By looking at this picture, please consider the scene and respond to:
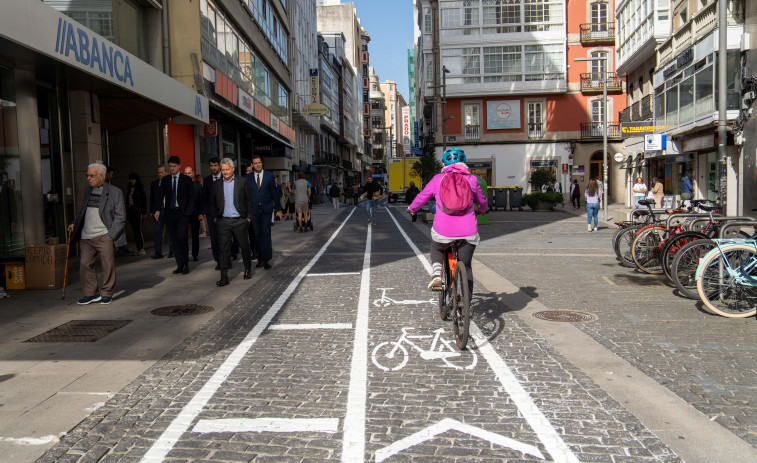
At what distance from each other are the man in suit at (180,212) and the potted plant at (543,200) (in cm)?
2572

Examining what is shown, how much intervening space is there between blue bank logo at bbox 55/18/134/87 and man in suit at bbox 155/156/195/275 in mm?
1748

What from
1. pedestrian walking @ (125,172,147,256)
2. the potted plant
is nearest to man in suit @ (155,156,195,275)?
pedestrian walking @ (125,172,147,256)

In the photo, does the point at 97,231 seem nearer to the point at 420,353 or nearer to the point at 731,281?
the point at 420,353

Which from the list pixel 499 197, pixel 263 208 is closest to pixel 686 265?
pixel 263 208

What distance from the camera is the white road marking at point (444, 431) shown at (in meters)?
3.53

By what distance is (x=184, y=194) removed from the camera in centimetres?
1127

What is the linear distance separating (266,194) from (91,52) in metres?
3.59

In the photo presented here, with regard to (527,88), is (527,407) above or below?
below

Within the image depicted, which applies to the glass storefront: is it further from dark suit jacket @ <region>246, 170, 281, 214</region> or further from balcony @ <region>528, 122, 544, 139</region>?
balcony @ <region>528, 122, 544, 139</region>

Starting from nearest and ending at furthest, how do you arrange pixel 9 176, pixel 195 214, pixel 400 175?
1. pixel 9 176
2. pixel 195 214
3. pixel 400 175

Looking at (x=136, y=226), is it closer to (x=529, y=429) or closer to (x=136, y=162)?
(x=136, y=162)

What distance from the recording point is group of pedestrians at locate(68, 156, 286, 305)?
822cm

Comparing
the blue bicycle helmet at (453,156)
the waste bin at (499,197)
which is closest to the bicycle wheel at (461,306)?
the blue bicycle helmet at (453,156)

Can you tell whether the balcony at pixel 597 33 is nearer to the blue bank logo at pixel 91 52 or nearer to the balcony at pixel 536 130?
the balcony at pixel 536 130
